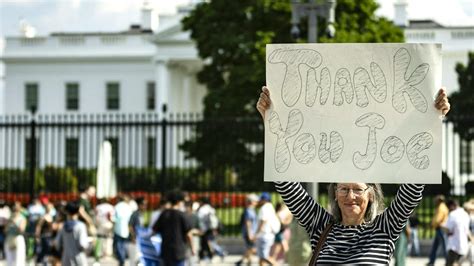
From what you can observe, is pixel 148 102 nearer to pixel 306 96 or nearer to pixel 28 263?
pixel 28 263

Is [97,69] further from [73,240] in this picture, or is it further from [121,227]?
[73,240]

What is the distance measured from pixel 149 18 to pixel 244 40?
1829 inches

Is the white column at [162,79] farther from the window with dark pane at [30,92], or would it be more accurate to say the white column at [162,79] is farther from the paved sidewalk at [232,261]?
the paved sidewalk at [232,261]

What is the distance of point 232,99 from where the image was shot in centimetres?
3706

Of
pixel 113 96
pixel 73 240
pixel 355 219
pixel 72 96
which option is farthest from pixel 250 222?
pixel 72 96

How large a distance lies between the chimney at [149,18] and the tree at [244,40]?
41.8 metres

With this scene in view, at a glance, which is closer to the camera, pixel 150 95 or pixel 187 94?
pixel 187 94

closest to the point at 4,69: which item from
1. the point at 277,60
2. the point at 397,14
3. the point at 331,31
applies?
the point at 397,14

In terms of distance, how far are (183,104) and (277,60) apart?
218 feet

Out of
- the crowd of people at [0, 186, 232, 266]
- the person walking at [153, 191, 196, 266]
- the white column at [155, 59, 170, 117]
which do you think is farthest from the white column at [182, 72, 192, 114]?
the person walking at [153, 191, 196, 266]

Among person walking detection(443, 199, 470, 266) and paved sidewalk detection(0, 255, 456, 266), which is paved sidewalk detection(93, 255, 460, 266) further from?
person walking detection(443, 199, 470, 266)

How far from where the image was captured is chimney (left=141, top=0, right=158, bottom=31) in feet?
270

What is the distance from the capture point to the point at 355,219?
5.96m

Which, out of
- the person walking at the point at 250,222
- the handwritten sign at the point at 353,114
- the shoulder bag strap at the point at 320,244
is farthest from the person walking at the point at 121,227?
the shoulder bag strap at the point at 320,244
